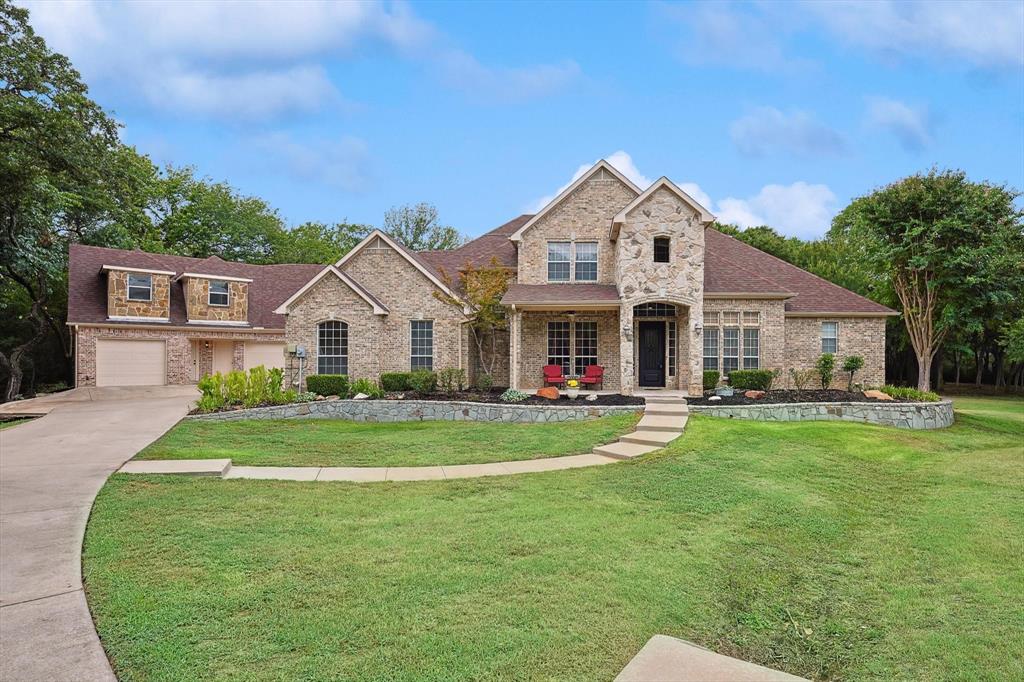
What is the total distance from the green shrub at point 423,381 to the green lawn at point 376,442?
8.94 ft

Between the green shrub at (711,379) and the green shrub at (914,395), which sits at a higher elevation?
the green shrub at (711,379)

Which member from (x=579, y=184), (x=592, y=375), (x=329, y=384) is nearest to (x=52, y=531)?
(x=329, y=384)

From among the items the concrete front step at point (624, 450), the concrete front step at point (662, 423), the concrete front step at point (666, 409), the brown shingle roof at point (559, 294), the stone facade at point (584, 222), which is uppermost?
the stone facade at point (584, 222)

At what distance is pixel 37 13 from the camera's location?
1678 centimetres

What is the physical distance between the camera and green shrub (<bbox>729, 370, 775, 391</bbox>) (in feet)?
56.3

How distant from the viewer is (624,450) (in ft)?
33.5

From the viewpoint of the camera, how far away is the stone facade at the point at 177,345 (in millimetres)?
21500

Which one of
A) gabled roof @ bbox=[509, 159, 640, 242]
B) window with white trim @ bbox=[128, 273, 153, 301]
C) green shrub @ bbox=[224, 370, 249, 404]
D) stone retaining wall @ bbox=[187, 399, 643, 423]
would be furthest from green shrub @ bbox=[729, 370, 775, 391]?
window with white trim @ bbox=[128, 273, 153, 301]

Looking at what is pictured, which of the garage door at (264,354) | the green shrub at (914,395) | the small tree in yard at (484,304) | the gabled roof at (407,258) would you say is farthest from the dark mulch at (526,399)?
the garage door at (264,354)

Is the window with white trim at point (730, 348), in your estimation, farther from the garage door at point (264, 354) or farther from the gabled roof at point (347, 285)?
the garage door at point (264, 354)

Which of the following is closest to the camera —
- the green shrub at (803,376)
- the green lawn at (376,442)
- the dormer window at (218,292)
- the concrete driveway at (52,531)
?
the concrete driveway at (52,531)

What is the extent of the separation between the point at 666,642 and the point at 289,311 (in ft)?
56.6

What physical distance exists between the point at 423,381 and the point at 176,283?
15.4 metres

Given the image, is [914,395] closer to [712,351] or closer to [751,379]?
[751,379]
